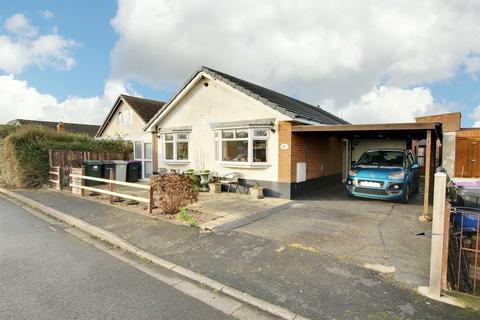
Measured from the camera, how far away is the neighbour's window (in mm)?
12711

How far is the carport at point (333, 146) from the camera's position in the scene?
7.42 metres

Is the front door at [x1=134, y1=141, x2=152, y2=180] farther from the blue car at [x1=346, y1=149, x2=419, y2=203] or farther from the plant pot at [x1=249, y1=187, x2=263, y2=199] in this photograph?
the blue car at [x1=346, y1=149, x2=419, y2=203]

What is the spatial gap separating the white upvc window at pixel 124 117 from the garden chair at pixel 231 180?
13.9m

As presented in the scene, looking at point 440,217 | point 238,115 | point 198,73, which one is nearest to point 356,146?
point 238,115

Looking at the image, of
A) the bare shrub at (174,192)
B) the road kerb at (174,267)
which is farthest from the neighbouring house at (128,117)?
the bare shrub at (174,192)

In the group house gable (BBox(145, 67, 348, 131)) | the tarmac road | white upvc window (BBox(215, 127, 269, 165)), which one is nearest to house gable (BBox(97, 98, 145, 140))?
house gable (BBox(145, 67, 348, 131))

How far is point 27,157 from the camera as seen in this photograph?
42.3 ft

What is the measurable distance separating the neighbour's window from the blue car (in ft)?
23.5

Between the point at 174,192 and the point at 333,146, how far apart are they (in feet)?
28.1

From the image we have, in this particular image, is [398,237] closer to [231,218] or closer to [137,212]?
[231,218]

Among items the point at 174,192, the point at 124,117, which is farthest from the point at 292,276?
the point at 124,117

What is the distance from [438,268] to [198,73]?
1041 cm

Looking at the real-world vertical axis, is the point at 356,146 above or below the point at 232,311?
above

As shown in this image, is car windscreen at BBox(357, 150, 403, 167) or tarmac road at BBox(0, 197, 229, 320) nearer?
tarmac road at BBox(0, 197, 229, 320)
